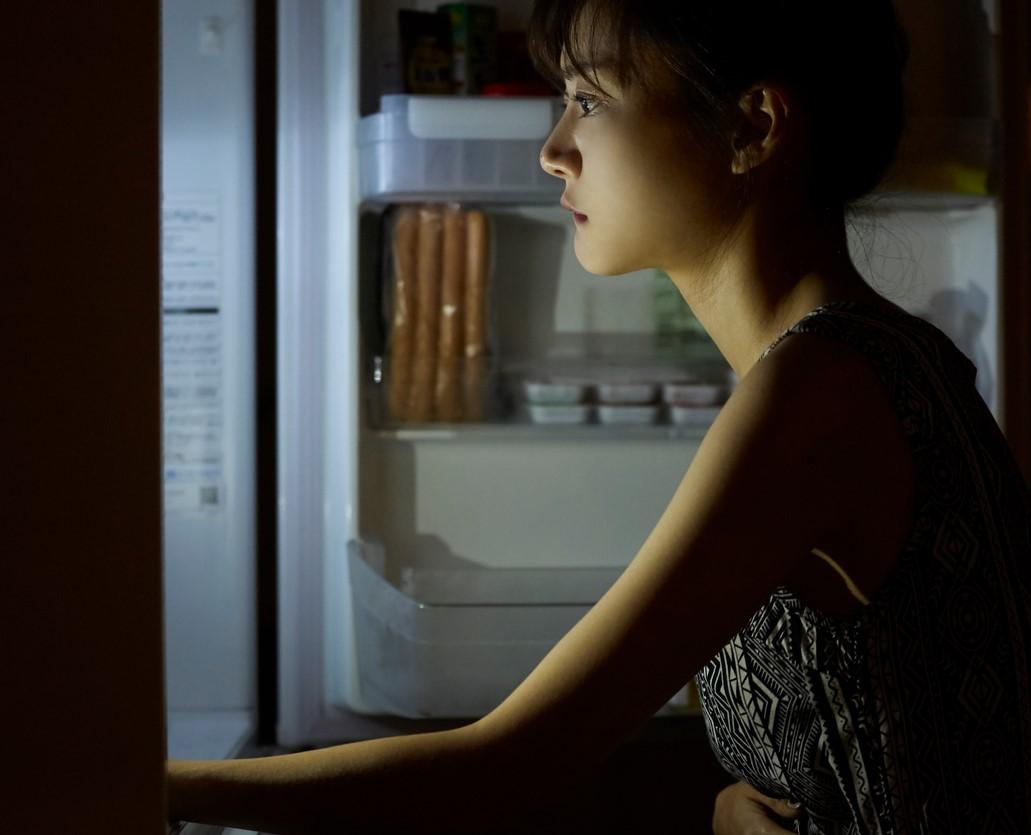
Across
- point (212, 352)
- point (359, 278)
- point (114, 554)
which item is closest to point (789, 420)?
point (114, 554)

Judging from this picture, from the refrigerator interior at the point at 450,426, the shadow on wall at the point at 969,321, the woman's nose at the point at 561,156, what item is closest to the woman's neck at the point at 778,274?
the woman's nose at the point at 561,156

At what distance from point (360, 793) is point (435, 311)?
110 centimetres

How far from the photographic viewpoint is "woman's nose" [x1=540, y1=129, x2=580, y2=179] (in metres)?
0.81

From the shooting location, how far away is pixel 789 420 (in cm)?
60

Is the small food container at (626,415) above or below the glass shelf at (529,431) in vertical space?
above

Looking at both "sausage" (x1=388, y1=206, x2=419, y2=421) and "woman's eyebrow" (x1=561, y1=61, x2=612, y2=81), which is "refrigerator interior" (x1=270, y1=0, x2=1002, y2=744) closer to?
"sausage" (x1=388, y1=206, x2=419, y2=421)

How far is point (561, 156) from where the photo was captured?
0.81 m

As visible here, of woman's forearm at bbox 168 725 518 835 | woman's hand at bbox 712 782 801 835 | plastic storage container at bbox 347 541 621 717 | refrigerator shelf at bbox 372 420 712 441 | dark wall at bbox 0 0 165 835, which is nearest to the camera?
dark wall at bbox 0 0 165 835

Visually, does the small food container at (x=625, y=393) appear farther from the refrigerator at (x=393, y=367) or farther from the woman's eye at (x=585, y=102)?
the woman's eye at (x=585, y=102)

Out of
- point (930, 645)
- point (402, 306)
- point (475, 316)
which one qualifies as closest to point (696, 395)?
point (475, 316)

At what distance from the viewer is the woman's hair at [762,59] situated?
728mm

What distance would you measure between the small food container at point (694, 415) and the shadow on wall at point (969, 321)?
0.37 meters

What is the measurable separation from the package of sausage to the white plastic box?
0.10 metres

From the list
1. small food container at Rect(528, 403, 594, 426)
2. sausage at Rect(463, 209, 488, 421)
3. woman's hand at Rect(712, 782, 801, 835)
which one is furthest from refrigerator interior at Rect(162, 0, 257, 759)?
woman's hand at Rect(712, 782, 801, 835)
